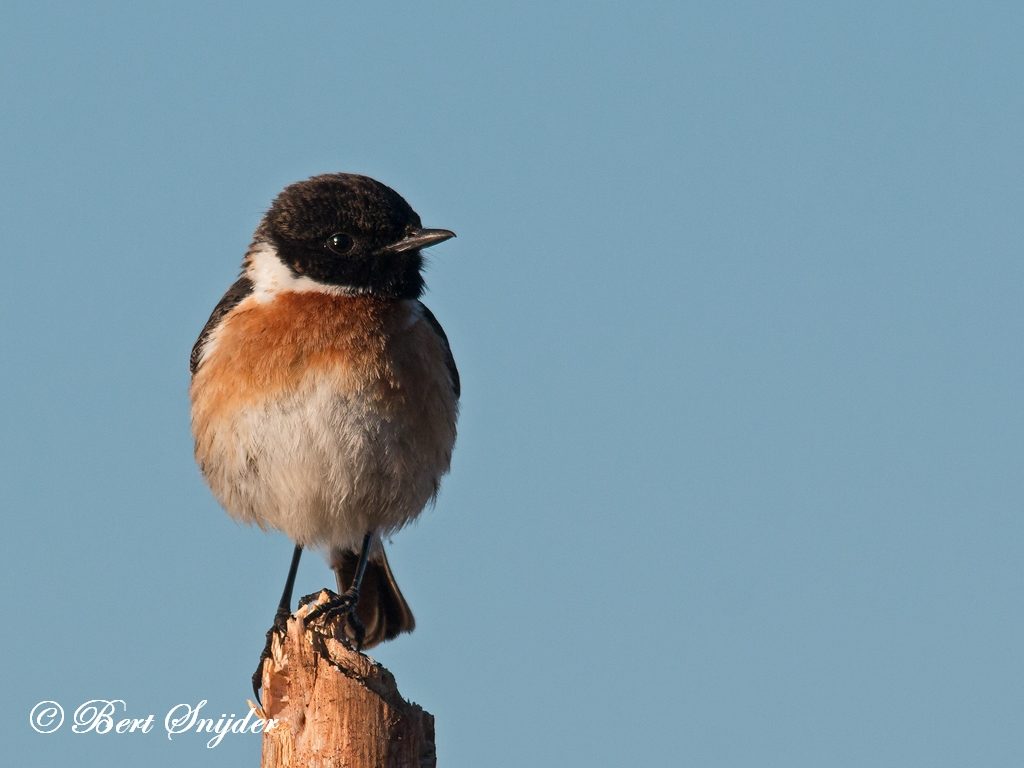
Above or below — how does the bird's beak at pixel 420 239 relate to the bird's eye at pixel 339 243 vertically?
below

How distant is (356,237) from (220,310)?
95 cm

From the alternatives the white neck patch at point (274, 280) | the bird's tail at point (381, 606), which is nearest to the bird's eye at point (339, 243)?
the white neck patch at point (274, 280)

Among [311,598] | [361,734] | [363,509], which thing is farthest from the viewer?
[363,509]

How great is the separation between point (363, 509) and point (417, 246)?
5.12 ft

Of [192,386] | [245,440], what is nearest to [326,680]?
[245,440]

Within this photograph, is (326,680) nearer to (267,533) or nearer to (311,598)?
(311,598)

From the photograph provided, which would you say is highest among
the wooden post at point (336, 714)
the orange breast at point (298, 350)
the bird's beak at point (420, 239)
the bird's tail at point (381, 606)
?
the bird's beak at point (420, 239)

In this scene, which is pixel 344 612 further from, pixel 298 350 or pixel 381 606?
pixel 298 350

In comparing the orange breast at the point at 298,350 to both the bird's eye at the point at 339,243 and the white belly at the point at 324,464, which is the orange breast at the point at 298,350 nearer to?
the white belly at the point at 324,464

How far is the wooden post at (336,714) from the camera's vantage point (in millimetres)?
5754

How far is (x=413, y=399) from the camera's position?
827 cm

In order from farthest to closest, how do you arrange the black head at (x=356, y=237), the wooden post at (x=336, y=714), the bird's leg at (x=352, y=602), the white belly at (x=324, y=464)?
the black head at (x=356, y=237) → the white belly at (x=324, y=464) → the bird's leg at (x=352, y=602) → the wooden post at (x=336, y=714)

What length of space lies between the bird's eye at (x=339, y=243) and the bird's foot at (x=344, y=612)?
2010 mm

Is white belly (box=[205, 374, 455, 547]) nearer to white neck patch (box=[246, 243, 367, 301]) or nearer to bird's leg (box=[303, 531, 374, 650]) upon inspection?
bird's leg (box=[303, 531, 374, 650])
